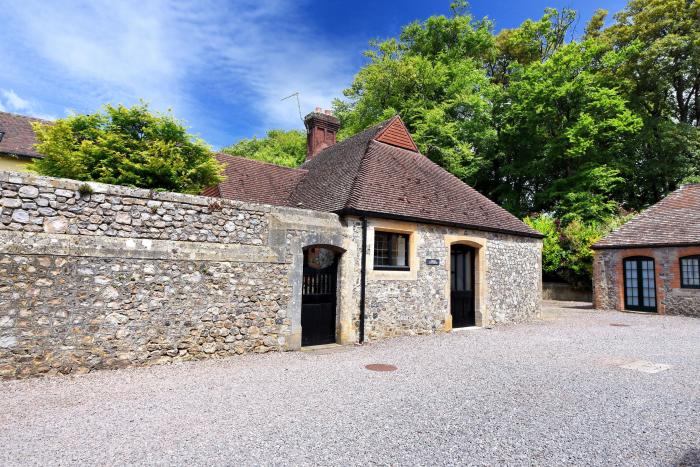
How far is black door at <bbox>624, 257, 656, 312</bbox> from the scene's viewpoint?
55.0ft

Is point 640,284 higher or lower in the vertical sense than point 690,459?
higher

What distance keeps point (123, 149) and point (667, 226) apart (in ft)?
65.8

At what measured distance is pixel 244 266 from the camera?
319 inches

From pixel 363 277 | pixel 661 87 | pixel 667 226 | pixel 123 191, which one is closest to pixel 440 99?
pixel 661 87

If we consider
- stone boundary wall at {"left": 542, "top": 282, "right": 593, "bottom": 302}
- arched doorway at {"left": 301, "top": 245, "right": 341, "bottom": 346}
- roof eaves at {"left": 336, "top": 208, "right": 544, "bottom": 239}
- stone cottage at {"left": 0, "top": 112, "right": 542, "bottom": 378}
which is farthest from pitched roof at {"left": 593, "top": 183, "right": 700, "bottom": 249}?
arched doorway at {"left": 301, "top": 245, "right": 341, "bottom": 346}

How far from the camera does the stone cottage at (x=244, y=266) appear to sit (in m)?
6.26

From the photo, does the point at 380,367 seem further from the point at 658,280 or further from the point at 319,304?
the point at 658,280

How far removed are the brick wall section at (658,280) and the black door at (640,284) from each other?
0.74ft

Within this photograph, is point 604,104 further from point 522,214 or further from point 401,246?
point 401,246

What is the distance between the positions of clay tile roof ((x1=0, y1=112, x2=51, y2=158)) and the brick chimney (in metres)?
12.3

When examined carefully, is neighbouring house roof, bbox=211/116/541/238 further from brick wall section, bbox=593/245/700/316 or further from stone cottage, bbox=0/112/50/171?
stone cottage, bbox=0/112/50/171

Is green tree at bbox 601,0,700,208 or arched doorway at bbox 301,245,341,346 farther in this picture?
green tree at bbox 601,0,700,208

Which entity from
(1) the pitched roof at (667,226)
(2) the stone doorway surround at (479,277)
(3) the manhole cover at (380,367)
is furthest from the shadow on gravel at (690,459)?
(1) the pitched roof at (667,226)

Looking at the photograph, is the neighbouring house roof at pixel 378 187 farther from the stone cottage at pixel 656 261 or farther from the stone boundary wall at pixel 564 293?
the stone boundary wall at pixel 564 293
